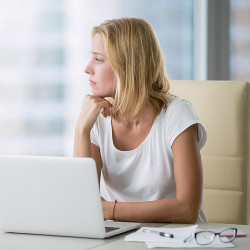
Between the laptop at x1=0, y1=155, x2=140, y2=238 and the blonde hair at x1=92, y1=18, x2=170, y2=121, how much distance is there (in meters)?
0.62

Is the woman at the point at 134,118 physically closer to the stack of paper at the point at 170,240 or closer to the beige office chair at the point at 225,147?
the beige office chair at the point at 225,147

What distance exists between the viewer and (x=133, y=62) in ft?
6.10

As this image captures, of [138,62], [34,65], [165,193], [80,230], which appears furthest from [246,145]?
[34,65]

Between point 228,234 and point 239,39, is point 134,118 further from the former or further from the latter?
point 239,39

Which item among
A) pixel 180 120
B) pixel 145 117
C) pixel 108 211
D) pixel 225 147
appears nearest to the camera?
pixel 108 211

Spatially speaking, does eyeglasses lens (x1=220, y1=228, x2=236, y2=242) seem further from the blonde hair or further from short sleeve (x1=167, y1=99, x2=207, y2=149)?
the blonde hair

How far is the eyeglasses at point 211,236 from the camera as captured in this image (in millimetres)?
1236

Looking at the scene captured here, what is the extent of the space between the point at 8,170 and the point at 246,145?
3.29 feet

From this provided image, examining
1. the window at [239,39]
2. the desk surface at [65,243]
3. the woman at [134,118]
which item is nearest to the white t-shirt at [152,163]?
the woman at [134,118]

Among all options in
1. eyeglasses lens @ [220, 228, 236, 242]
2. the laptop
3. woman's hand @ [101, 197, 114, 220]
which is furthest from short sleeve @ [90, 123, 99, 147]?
eyeglasses lens @ [220, 228, 236, 242]

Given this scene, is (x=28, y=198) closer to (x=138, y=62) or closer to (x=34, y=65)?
(x=138, y=62)

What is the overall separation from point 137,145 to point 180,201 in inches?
12.2

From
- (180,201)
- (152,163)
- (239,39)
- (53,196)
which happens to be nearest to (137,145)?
(152,163)

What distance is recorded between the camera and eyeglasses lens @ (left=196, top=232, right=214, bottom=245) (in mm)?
1235
